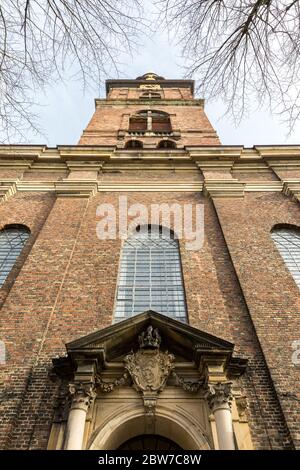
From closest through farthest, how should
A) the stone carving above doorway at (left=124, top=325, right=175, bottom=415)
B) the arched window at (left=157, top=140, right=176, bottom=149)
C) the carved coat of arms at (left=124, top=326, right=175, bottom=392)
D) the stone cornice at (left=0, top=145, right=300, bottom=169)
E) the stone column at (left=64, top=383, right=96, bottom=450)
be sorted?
1. the stone column at (left=64, top=383, right=96, bottom=450)
2. the stone carving above doorway at (left=124, top=325, right=175, bottom=415)
3. the carved coat of arms at (left=124, top=326, right=175, bottom=392)
4. the stone cornice at (left=0, top=145, right=300, bottom=169)
5. the arched window at (left=157, top=140, right=176, bottom=149)

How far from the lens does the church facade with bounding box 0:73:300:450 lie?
6172mm

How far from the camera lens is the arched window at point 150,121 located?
20.6m

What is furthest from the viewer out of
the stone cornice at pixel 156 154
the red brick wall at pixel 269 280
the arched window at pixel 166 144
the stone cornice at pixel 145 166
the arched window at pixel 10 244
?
the arched window at pixel 166 144

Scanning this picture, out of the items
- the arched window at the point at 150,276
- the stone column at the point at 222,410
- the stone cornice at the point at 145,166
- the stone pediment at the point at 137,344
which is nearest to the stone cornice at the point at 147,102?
the stone cornice at the point at 145,166

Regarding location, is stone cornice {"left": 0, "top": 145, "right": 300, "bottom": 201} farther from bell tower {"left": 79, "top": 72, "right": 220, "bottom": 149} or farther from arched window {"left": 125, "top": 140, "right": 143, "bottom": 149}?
arched window {"left": 125, "top": 140, "right": 143, "bottom": 149}

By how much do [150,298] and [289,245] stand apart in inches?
175

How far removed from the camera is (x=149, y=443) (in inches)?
257

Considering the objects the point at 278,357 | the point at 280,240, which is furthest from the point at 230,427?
the point at 280,240

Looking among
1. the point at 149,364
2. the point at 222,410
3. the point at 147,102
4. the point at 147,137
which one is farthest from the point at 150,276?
the point at 147,102

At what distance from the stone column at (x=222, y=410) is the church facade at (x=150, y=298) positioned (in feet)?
0.06

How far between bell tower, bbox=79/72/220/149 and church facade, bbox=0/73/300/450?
121 inches

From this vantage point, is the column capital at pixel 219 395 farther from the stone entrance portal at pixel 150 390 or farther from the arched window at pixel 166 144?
the arched window at pixel 166 144

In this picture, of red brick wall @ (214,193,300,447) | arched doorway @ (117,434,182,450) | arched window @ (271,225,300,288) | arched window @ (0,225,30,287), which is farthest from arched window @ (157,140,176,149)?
arched doorway @ (117,434,182,450)

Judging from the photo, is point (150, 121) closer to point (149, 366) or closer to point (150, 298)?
point (150, 298)
